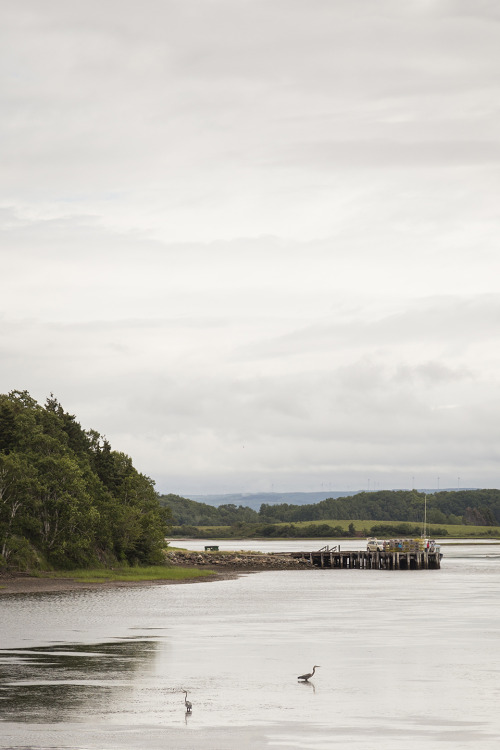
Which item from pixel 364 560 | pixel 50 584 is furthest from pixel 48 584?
pixel 364 560

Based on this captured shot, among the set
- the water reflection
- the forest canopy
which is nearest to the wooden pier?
the forest canopy

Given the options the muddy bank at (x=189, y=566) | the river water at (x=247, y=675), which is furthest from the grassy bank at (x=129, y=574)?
the river water at (x=247, y=675)

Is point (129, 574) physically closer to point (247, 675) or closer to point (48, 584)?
point (48, 584)

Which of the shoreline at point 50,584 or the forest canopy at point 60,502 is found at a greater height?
the forest canopy at point 60,502

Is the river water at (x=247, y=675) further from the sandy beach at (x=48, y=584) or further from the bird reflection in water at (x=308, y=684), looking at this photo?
the sandy beach at (x=48, y=584)

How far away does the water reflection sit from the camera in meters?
31.8

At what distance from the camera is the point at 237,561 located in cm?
16150

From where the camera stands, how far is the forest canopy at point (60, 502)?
323 feet

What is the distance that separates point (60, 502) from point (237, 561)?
65.3 m

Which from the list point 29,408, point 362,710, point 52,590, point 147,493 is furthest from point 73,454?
point 362,710

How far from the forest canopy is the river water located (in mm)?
19763

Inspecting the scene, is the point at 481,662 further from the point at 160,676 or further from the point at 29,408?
the point at 29,408

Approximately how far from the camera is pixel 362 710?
32.7 m

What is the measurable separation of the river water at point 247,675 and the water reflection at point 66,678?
74mm
